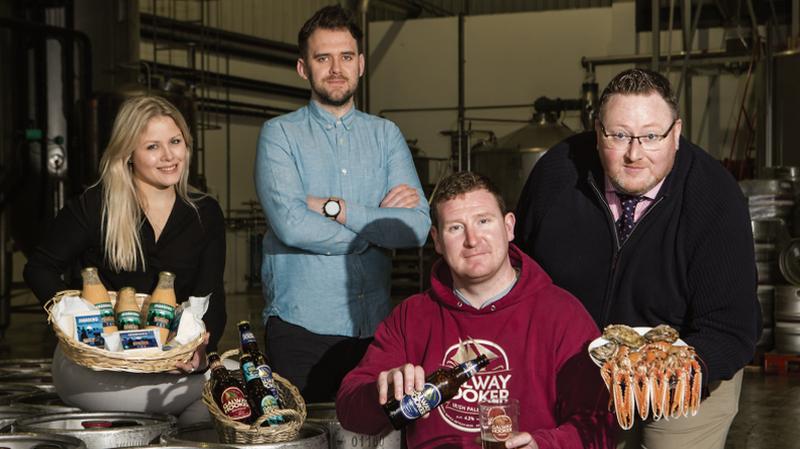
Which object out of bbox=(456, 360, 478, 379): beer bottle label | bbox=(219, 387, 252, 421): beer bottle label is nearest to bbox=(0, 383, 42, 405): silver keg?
bbox=(219, 387, 252, 421): beer bottle label

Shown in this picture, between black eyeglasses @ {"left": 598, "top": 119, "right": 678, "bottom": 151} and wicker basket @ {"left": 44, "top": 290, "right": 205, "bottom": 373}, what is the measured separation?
3.81ft

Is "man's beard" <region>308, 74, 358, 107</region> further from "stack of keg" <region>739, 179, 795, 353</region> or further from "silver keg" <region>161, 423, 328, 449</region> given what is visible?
"stack of keg" <region>739, 179, 795, 353</region>

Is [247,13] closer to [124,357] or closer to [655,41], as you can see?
[655,41]

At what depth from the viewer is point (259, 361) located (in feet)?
8.23

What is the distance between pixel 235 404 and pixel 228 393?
0.11 ft

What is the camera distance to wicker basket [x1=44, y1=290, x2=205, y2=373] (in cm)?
257

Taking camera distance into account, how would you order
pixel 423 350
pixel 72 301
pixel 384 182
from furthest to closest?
pixel 384 182 < pixel 72 301 < pixel 423 350

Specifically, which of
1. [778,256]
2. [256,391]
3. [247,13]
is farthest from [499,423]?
[247,13]

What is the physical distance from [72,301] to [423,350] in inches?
38.3

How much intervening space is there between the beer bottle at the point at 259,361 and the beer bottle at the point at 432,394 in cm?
37

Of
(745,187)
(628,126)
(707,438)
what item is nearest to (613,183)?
(628,126)

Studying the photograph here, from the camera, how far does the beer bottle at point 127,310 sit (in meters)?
2.78

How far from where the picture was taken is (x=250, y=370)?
246 cm

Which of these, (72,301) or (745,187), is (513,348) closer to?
(72,301)
